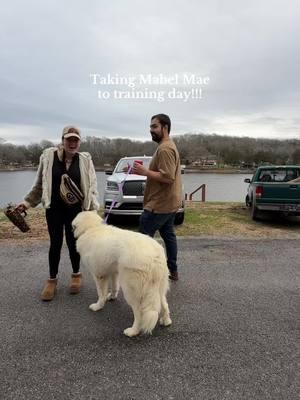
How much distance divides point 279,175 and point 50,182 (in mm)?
8953

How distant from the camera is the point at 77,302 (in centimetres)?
394

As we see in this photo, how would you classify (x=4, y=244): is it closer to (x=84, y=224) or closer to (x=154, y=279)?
(x=84, y=224)

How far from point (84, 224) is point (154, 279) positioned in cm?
117

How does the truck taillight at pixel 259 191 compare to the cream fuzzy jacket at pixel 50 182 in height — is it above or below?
below

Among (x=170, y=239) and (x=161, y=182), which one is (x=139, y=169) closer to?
(x=161, y=182)

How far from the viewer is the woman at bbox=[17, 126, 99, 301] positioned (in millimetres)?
3943

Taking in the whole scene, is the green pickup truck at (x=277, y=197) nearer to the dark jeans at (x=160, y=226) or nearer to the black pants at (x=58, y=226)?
the dark jeans at (x=160, y=226)

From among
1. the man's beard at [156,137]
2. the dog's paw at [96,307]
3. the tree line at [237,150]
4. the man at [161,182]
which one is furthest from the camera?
the tree line at [237,150]

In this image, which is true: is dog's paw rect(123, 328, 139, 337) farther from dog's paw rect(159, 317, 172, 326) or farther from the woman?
the woman

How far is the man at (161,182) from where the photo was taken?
388 cm

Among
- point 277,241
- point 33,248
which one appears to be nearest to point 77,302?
point 33,248

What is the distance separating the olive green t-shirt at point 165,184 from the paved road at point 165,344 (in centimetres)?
116

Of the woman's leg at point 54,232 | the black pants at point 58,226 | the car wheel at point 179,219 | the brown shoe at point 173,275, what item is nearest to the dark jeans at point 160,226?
the brown shoe at point 173,275

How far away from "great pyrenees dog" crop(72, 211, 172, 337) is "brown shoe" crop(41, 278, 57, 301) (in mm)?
726
